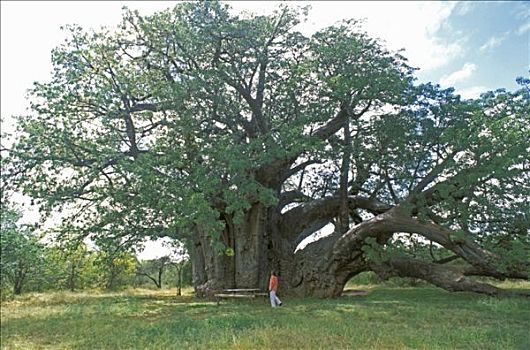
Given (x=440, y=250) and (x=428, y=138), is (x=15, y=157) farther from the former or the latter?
(x=440, y=250)

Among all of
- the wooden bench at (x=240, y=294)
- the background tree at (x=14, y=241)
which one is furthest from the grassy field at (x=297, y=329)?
the background tree at (x=14, y=241)

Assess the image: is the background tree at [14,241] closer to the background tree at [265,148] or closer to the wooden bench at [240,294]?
the background tree at [265,148]

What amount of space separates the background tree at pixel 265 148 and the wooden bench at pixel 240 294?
79 cm

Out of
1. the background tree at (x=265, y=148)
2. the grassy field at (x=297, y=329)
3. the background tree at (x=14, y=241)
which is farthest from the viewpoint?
the background tree at (x=14, y=241)

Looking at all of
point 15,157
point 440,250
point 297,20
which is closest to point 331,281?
point 440,250

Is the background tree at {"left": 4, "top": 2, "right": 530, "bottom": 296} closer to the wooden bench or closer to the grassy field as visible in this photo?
the wooden bench

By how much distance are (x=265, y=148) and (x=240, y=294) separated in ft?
15.5

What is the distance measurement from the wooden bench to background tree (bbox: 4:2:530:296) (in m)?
0.79

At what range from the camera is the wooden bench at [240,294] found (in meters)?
14.7

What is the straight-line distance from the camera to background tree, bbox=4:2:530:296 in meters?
13.2

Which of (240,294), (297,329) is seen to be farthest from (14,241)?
(297,329)

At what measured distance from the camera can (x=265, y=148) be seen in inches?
565

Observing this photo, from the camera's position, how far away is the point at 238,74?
15.8 meters

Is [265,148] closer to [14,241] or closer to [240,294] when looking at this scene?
[240,294]
